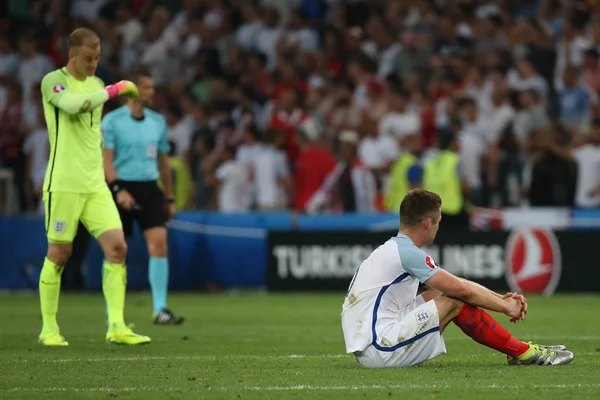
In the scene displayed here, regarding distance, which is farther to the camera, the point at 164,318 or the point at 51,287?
the point at 164,318

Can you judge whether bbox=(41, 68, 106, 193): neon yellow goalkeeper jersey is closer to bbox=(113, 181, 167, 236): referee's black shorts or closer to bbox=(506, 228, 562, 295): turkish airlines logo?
bbox=(113, 181, 167, 236): referee's black shorts

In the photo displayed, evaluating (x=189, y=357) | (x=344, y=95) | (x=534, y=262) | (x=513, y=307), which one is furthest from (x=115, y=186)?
(x=344, y=95)

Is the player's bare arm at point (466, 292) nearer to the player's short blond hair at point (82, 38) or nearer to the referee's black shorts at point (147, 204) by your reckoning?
the player's short blond hair at point (82, 38)

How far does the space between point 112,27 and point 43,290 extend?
15.2 meters

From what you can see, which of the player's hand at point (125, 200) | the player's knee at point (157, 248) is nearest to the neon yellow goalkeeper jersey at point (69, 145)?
the player's hand at point (125, 200)

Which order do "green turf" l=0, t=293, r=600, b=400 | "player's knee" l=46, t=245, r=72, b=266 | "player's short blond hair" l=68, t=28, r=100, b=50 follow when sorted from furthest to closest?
"player's knee" l=46, t=245, r=72, b=266 → "player's short blond hair" l=68, t=28, r=100, b=50 → "green turf" l=0, t=293, r=600, b=400

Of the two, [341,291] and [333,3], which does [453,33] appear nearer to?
[333,3]

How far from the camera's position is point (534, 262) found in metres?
18.0

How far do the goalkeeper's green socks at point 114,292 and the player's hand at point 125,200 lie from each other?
179 cm

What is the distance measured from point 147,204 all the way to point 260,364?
423 centimetres

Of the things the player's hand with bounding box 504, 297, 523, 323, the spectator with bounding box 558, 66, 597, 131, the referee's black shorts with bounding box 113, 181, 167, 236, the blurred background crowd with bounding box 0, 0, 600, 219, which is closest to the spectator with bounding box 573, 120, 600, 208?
the blurred background crowd with bounding box 0, 0, 600, 219

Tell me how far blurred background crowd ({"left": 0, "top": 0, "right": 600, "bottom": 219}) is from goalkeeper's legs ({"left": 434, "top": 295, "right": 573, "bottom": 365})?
1032 cm

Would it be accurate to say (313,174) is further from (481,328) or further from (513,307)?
(513,307)

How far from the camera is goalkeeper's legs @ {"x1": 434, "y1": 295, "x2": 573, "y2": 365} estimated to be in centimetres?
829
